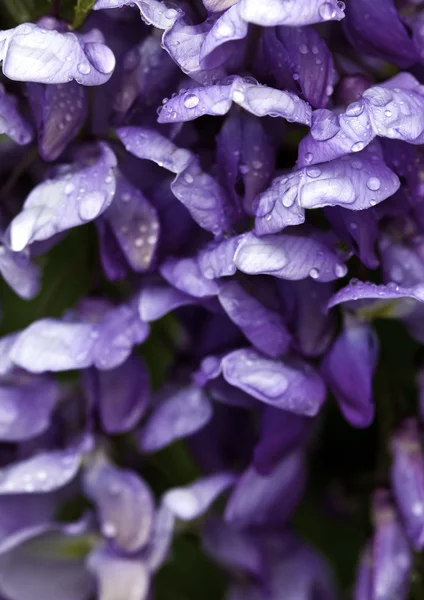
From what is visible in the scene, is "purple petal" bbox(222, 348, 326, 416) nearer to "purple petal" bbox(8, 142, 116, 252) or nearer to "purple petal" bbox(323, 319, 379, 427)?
"purple petal" bbox(323, 319, 379, 427)

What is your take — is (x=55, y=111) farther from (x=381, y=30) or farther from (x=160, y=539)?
(x=160, y=539)

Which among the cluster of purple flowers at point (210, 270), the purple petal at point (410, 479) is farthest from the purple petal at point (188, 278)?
the purple petal at point (410, 479)

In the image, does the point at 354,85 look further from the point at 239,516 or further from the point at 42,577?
the point at 42,577

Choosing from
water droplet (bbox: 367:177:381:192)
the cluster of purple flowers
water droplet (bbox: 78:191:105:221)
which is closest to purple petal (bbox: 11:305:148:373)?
the cluster of purple flowers

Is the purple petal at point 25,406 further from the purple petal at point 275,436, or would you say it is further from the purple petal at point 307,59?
the purple petal at point 307,59

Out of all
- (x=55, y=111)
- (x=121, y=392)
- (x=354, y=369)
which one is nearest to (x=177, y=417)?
(x=121, y=392)
